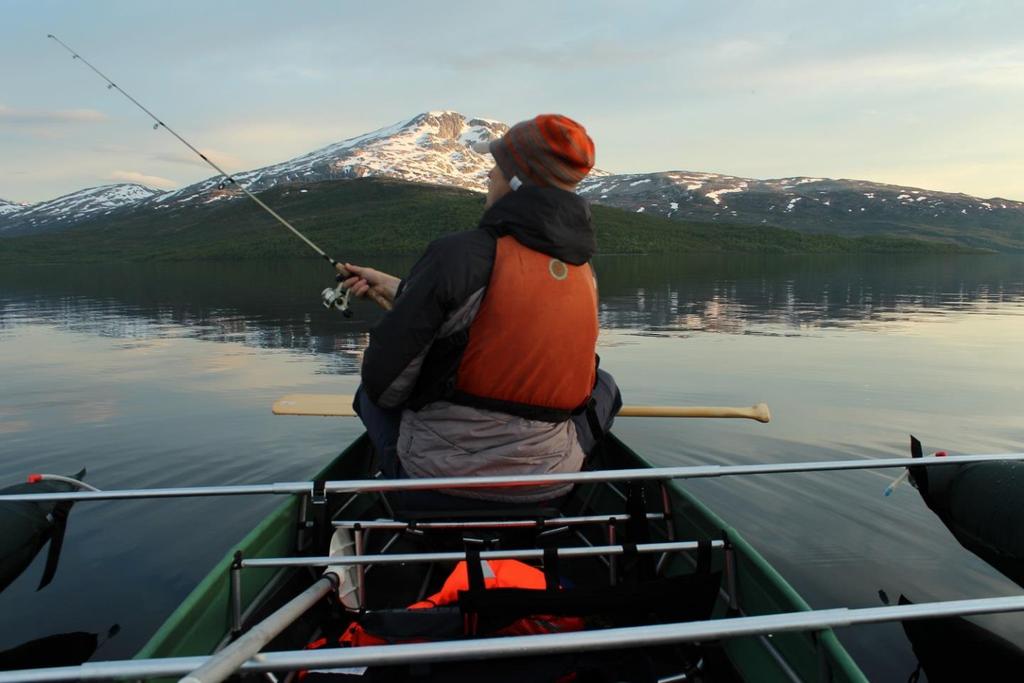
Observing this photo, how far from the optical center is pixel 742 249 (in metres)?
126

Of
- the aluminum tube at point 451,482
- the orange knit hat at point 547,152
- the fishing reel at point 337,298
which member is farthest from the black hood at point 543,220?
the fishing reel at point 337,298

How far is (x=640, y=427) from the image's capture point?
11.0 metres

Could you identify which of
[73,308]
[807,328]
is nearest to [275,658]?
[807,328]

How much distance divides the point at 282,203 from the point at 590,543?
189 m

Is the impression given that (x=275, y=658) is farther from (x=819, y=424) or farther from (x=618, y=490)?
(x=819, y=424)

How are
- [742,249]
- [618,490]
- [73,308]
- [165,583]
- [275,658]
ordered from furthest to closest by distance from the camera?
[742,249] < [73,308] < [165,583] < [618,490] < [275,658]

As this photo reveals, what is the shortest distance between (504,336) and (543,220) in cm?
68

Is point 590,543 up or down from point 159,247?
down

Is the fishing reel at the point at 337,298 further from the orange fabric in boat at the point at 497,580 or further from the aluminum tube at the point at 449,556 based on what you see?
the orange fabric in boat at the point at 497,580

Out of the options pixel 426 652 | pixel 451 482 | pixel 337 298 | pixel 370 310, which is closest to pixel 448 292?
pixel 451 482

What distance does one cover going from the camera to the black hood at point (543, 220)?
3.89m

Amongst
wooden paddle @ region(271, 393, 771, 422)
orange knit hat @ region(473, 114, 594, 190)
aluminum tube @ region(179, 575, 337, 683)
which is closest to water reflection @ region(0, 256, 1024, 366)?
wooden paddle @ region(271, 393, 771, 422)

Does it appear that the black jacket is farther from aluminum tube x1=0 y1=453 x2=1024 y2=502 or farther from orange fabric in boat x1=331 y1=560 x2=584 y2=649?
orange fabric in boat x1=331 y1=560 x2=584 y2=649

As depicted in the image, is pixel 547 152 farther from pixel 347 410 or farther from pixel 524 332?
pixel 347 410
